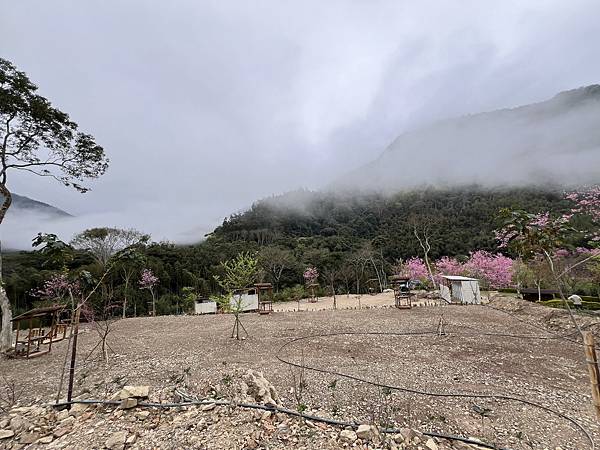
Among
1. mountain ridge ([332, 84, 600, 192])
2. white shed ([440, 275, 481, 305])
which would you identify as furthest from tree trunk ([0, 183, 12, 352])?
mountain ridge ([332, 84, 600, 192])

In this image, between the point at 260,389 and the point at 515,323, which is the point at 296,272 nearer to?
the point at 515,323

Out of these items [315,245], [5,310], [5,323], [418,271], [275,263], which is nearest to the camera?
[5,310]

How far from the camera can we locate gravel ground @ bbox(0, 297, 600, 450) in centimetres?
351

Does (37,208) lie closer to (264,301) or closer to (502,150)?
(264,301)

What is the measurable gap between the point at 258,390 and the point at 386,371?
2.47 meters

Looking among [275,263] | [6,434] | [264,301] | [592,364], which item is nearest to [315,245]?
[275,263]

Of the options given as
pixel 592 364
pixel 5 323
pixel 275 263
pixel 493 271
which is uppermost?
pixel 275 263

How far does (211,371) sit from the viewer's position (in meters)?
5.18

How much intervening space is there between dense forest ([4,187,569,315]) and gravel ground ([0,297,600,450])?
2084 millimetres

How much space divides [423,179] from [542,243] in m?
89.2

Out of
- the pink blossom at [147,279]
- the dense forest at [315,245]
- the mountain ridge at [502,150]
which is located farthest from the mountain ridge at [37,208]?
the mountain ridge at [502,150]

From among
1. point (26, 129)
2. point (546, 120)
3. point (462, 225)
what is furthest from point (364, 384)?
point (546, 120)

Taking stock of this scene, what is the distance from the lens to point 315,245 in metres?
37.3

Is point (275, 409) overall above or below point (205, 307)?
below
